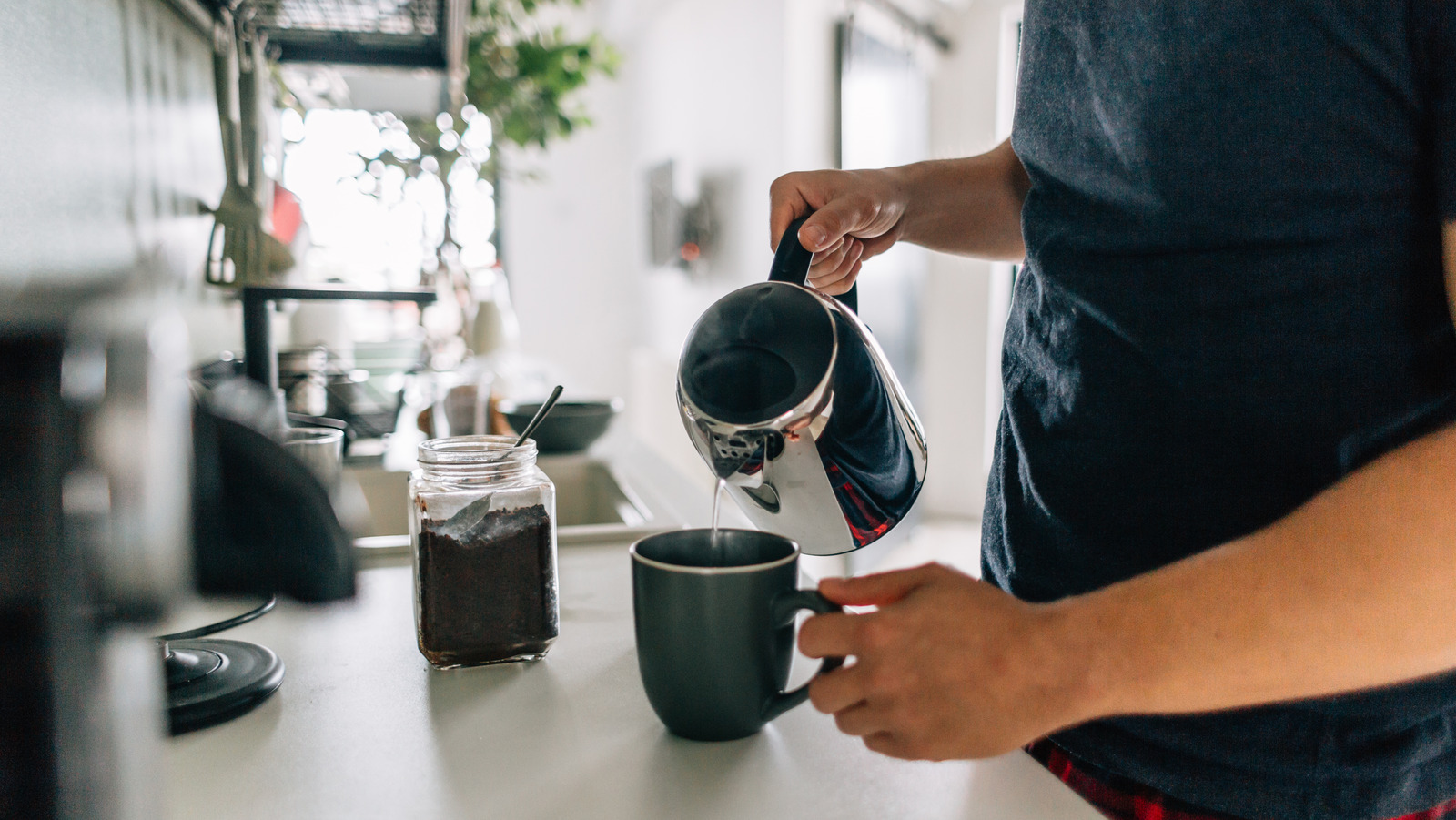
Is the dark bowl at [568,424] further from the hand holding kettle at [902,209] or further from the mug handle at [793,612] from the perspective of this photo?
the mug handle at [793,612]

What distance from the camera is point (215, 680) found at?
533 mm

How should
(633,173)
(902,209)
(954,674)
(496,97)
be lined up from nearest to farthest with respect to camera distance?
(954,674) < (902,209) < (496,97) < (633,173)

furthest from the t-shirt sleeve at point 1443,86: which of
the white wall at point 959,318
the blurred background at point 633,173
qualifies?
the white wall at point 959,318

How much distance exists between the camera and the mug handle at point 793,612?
1.37 ft

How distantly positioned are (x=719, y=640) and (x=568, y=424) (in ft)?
3.05

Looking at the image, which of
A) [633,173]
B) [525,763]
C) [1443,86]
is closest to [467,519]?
[525,763]

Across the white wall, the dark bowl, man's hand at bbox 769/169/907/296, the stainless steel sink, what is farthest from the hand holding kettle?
the white wall

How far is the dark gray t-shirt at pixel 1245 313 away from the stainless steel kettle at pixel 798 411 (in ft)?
0.53

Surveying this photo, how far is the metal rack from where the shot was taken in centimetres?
117

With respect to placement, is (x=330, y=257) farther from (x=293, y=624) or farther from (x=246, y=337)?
(x=293, y=624)

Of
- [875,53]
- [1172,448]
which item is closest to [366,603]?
[1172,448]

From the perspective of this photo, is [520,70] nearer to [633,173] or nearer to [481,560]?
[481,560]

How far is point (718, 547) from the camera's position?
19.8 inches

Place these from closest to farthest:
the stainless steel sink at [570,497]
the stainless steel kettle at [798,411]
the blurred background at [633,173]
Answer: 1. the stainless steel kettle at [798,411]
2. the stainless steel sink at [570,497]
3. the blurred background at [633,173]
